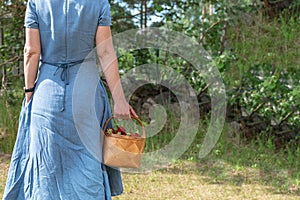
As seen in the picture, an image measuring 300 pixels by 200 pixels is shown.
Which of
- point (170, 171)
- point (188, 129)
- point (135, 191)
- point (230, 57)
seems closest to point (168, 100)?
point (188, 129)

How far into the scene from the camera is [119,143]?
2713 mm

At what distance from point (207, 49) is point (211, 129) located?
907 mm

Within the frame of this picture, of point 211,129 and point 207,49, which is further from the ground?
point 207,49

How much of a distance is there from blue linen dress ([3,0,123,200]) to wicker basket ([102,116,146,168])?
61mm

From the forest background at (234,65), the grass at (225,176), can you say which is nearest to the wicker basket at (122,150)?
the grass at (225,176)

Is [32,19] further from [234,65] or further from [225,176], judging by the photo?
[234,65]

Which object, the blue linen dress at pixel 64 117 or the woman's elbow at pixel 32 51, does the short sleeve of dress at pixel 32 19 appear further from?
the woman's elbow at pixel 32 51

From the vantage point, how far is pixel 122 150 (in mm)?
2713

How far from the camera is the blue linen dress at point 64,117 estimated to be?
2.73 metres

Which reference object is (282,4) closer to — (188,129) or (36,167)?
(188,129)

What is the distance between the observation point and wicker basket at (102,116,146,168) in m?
2.71

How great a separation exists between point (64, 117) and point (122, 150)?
0.34 m

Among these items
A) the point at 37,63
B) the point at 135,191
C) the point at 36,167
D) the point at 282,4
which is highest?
the point at 282,4

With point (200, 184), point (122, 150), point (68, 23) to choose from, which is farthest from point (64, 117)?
point (200, 184)
